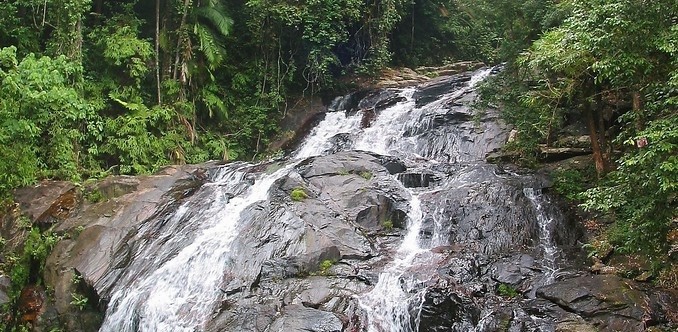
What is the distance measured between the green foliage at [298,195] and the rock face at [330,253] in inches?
1.3

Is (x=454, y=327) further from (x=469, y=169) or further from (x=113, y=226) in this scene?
(x=113, y=226)

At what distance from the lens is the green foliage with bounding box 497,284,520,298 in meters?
8.33

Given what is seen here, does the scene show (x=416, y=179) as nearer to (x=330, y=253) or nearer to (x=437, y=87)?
(x=330, y=253)

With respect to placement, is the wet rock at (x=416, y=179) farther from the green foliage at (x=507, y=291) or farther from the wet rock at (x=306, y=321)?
the wet rock at (x=306, y=321)

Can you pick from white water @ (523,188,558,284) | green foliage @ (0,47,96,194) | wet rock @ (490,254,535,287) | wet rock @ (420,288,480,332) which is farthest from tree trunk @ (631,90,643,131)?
green foliage @ (0,47,96,194)

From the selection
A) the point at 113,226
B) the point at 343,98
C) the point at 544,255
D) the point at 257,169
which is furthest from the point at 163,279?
the point at 343,98

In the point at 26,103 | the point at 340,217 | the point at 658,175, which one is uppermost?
the point at 26,103

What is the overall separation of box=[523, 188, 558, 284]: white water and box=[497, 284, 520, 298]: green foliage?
1.87ft

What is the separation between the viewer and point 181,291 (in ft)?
30.4

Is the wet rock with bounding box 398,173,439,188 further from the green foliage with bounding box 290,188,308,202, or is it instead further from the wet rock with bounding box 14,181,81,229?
the wet rock with bounding box 14,181,81,229

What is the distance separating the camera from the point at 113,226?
1110cm

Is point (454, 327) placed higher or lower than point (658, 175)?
lower

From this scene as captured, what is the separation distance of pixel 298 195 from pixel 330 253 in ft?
6.66

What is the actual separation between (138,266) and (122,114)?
7250mm
